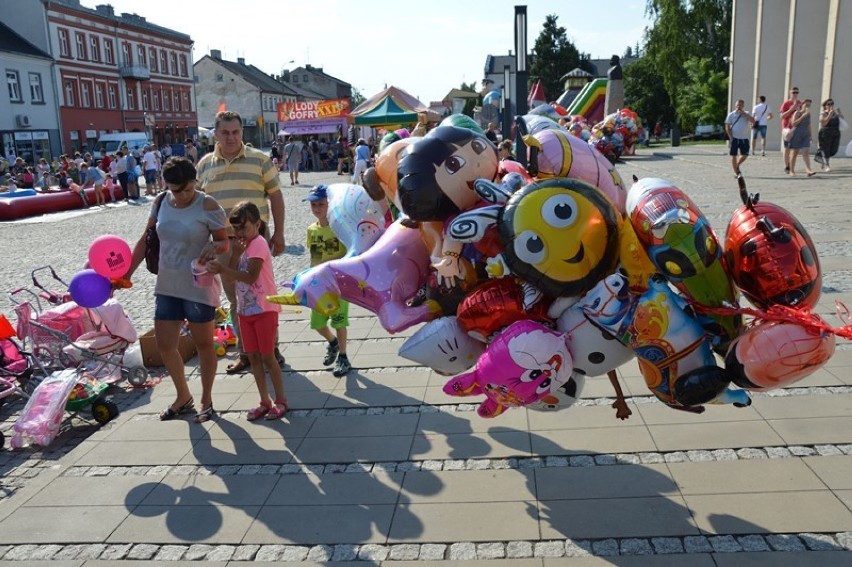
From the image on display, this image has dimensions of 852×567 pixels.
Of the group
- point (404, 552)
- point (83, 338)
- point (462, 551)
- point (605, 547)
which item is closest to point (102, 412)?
point (83, 338)

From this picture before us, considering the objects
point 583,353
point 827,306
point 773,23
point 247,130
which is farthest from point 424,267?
point 247,130

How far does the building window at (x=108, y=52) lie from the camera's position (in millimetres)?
46500

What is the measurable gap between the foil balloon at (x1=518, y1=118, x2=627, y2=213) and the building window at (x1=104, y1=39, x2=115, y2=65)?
1980 inches

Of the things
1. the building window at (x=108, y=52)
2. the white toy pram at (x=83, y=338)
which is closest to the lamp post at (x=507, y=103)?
the white toy pram at (x=83, y=338)

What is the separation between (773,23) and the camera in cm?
2439

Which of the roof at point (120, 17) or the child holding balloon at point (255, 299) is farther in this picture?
the roof at point (120, 17)

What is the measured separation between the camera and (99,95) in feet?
150

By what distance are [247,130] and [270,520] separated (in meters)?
63.9

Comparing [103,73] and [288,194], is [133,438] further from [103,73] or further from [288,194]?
[103,73]

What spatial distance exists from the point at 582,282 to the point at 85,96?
4812 cm

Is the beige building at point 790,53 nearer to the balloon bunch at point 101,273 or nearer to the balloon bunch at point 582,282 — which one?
the balloon bunch at point 582,282

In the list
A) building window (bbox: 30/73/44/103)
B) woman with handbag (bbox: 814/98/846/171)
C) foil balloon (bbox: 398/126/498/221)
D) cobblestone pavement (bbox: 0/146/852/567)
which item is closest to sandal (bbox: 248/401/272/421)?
cobblestone pavement (bbox: 0/146/852/567)

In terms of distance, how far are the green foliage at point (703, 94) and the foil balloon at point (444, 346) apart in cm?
3790

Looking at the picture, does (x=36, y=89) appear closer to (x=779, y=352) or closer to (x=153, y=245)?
(x=153, y=245)
